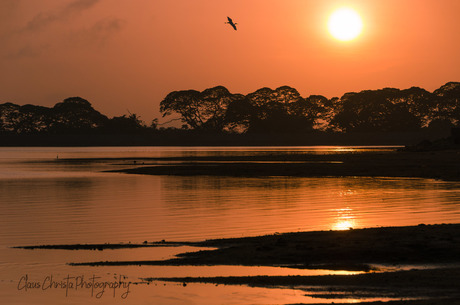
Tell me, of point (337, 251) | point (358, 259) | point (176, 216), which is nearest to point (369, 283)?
point (358, 259)

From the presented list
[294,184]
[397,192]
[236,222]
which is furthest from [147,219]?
[294,184]

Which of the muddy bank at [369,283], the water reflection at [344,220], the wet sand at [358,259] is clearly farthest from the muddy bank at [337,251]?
the water reflection at [344,220]

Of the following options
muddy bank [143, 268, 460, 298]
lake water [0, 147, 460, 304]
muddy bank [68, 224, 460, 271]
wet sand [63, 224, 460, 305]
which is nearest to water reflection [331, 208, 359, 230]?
lake water [0, 147, 460, 304]

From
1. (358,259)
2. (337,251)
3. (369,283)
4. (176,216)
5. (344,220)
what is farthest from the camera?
(176,216)

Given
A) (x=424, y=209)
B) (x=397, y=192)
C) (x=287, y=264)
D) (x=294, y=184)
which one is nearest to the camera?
(x=287, y=264)

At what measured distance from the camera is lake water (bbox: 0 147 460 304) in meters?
16.4

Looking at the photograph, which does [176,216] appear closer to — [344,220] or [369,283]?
[344,220]

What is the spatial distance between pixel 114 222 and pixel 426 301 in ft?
58.5

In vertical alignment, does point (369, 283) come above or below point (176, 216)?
below

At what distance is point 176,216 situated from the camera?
105 ft

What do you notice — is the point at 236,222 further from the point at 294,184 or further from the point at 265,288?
the point at 294,184

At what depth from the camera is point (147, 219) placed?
31.0 m

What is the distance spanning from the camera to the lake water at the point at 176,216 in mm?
16406

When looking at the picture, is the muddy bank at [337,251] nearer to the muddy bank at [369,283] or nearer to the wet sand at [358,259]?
the wet sand at [358,259]
